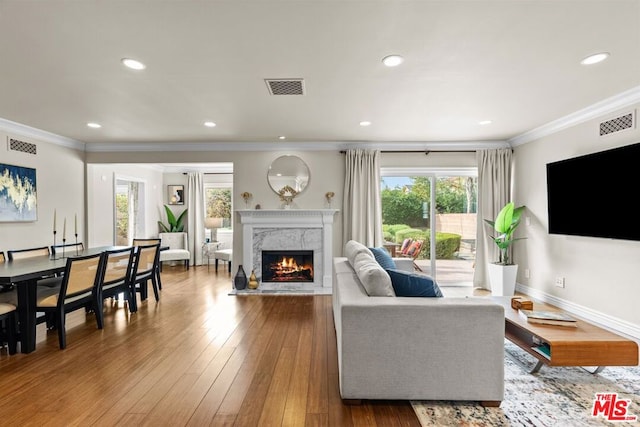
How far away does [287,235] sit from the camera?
5.46 m

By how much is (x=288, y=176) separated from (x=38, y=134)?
3563mm

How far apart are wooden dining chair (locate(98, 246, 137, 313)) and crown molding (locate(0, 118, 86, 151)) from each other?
222 cm

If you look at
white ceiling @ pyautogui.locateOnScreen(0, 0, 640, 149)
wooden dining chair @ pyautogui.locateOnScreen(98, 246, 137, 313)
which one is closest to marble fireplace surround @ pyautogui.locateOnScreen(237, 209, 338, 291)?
white ceiling @ pyautogui.locateOnScreen(0, 0, 640, 149)

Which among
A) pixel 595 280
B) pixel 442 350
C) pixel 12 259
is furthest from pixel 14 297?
pixel 595 280

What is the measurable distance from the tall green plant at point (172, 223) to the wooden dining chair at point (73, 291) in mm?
4509

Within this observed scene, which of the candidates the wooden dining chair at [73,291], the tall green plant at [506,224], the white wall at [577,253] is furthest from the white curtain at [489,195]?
the wooden dining chair at [73,291]

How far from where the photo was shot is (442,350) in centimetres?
207

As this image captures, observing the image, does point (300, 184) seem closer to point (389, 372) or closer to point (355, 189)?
point (355, 189)

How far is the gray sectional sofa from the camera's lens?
2.07 m

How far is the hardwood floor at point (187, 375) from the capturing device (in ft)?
6.62

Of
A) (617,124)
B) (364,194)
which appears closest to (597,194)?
(617,124)

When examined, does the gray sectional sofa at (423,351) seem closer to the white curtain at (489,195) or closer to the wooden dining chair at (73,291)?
the wooden dining chair at (73,291)

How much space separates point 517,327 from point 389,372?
1267mm

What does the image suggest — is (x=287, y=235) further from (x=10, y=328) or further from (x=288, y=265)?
(x=10, y=328)
